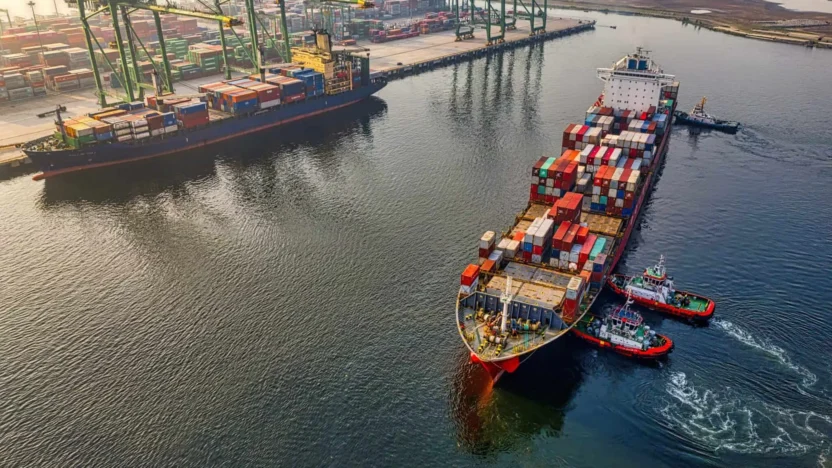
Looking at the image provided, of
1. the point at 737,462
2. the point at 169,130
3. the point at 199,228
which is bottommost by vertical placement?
the point at 737,462

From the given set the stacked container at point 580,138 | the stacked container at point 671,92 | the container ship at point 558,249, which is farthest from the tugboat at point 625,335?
the stacked container at point 671,92

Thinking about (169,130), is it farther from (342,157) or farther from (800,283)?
(800,283)

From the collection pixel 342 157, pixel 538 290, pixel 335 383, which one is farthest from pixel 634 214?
pixel 342 157

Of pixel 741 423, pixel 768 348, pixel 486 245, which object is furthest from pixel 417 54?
pixel 741 423

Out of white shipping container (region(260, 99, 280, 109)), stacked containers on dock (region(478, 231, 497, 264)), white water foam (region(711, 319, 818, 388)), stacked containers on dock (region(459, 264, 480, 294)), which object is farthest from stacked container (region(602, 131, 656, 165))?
white shipping container (region(260, 99, 280, 109))

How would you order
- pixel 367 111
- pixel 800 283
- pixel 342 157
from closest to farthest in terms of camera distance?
pixel 800 283
pixel 342 157
pixel 367 111

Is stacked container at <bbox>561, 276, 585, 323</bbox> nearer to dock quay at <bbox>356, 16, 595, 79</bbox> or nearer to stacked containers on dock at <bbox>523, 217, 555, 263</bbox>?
stacked containers on dock at <bbox>523, 217, 555, 263</bbox>

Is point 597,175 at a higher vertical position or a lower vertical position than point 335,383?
higher
